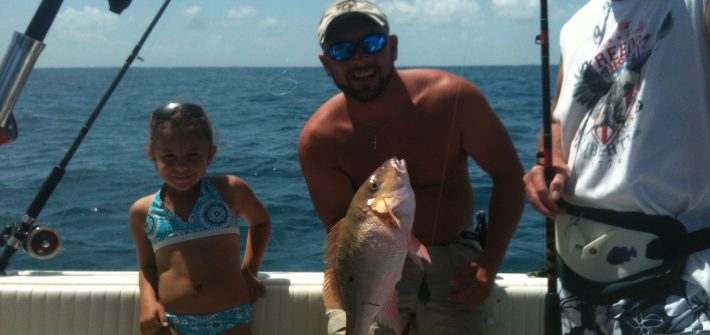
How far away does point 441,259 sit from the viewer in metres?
3.14

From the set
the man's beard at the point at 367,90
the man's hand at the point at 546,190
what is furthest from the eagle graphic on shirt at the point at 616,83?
the man's beard at the point at 367,90

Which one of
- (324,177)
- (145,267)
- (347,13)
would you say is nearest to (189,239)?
(145,267)

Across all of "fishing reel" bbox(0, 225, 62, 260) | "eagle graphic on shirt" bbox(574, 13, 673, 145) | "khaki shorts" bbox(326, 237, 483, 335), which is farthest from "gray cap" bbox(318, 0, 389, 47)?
"fishing reel" bbox(0, 225, 62, 260)

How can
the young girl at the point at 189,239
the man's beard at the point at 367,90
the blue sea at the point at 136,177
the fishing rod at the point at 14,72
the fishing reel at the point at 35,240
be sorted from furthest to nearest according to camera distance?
1. the blue sea at the point at 136,177
2. the fishing reel at the point at 35,240
3. the young girl at the point at 189,239
4. the man's beard at the point at 367,90
5. the fishing rod at the point at 14,72

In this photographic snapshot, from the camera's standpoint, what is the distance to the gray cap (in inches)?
109

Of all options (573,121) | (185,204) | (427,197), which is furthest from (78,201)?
(573,121)

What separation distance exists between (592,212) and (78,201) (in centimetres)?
692

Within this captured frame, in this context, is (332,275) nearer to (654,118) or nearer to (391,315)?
(391,315)

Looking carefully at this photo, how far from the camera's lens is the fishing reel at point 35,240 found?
3.59 meters

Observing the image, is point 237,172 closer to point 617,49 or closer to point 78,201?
point 78,201

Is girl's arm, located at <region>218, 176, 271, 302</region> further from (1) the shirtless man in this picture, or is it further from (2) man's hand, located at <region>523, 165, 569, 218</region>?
→ (2) man's hand, located at <region>523, 165, 569, 218</region>

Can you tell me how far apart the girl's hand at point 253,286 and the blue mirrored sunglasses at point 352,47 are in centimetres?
111

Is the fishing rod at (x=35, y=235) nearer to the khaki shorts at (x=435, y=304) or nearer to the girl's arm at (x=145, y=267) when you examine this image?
the girl's arm at (x=145, y=267)

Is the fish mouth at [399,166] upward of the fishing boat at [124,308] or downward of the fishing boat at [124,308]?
upward
